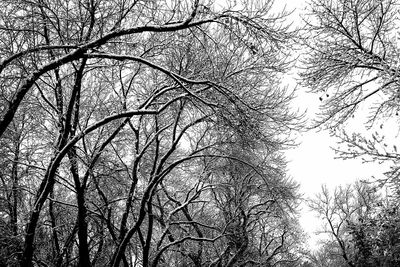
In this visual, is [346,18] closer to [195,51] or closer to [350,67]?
[350,67]

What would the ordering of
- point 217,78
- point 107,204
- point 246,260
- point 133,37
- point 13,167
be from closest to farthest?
1. point 217,78
2. point 133,37
3. point 107,204
4. point 13,167
5. point 246,260

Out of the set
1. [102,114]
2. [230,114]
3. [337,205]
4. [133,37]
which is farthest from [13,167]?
[337,205]

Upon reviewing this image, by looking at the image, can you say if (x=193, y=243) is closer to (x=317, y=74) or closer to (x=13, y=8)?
(x=317, y=74)

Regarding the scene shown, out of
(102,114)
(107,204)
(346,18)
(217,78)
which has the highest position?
(102,114)

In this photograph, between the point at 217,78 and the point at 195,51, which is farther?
the point at 195,51

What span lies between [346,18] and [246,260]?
9.96 meters

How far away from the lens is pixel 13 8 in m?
5.38

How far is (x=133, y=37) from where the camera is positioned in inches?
348

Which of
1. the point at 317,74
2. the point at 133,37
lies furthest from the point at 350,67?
the point at 133,37

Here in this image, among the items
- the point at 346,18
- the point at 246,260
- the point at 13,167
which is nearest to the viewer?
the point at 346,18

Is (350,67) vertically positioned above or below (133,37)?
below

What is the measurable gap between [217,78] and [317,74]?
7.80 feet

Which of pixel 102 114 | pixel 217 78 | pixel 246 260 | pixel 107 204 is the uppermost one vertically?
pixel 102 114

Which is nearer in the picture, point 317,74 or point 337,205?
point 317,74
